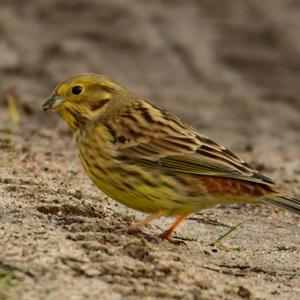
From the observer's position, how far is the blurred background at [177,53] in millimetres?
14227

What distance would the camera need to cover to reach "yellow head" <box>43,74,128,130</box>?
682cm

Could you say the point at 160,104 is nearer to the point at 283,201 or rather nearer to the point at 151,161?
the point at 151,161

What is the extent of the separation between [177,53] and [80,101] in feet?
31.8

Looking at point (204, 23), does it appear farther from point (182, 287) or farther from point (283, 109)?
point (182, 287)

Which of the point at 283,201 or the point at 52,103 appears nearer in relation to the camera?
the point at 283,201

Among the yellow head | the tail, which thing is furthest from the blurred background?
the tail

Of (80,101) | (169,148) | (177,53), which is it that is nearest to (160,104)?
(177,53)

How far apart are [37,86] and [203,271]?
8.77 metres

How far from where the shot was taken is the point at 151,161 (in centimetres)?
648

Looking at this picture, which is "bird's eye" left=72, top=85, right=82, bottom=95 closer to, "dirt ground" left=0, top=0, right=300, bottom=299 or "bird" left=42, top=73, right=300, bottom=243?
"bird" left=42, top=73, right=300, bottom=243

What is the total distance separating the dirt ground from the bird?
0.25 metres

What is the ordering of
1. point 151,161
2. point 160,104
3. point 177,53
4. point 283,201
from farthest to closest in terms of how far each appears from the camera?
point 177,53 < point 160,104 < point 151,161 < point 283,201

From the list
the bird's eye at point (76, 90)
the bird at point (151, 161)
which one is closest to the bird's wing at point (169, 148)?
the bird at point (151, 161)

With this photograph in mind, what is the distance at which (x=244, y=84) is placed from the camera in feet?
50.6
